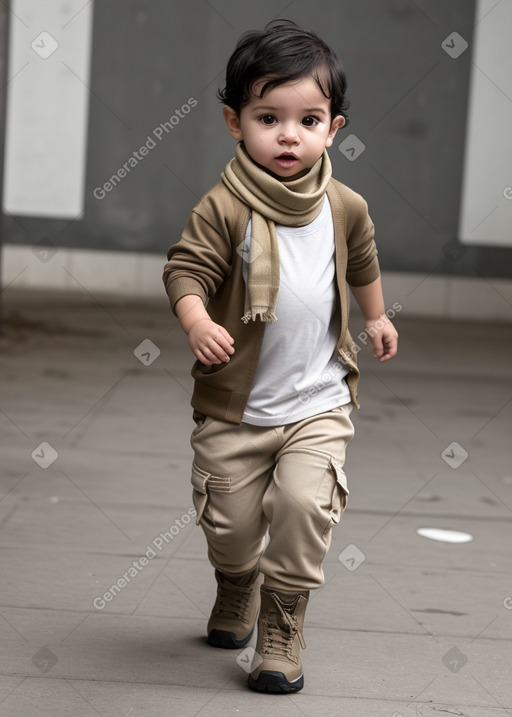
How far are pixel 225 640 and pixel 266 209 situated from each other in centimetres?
119

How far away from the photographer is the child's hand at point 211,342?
272 cm

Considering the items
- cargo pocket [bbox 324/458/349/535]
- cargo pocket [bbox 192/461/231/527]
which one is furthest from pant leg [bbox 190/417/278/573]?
cargo pocket [bbox 324/458/349/535]

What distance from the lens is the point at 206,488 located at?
2996 mm

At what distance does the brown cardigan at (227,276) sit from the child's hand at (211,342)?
0.14 meters

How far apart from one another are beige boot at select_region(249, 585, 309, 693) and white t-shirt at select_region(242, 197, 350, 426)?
0.45 meters

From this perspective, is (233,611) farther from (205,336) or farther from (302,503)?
(205,336)

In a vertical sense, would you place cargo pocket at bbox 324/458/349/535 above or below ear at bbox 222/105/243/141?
below

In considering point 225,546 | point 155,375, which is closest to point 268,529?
point 225,546

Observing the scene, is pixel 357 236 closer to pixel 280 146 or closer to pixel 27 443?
pixel 280 146

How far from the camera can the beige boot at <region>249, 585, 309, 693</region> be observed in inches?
115

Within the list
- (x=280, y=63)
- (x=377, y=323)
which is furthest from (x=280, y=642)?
(x=280, y=63)

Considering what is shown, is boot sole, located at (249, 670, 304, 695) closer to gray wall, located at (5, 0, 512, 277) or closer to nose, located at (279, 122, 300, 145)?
nose, located at (279, 122, 300, 145)

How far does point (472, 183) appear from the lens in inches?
468

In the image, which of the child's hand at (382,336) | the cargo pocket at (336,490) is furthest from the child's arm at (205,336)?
the child's hand at (382,336)
